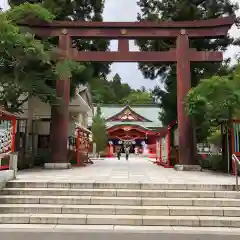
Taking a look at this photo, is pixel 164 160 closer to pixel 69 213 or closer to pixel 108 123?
pixel 69 213

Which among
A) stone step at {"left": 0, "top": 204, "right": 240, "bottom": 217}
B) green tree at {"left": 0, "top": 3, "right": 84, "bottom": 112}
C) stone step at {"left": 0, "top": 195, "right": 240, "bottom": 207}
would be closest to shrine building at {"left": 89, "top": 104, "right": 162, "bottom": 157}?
green tree at {"left": 0, "top": 3, "right": 84, "bottom": 112}

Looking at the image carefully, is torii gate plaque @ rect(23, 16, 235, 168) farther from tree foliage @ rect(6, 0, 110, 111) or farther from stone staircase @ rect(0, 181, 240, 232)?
stone staircase @ rect(0, 181, 240, 232)

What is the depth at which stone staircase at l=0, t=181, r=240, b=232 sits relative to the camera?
7344 millimetres

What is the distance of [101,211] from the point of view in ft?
25.4

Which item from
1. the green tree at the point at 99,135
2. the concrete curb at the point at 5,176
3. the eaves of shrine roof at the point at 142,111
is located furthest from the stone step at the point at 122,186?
the eaves of shrine roof at the point at 142,111

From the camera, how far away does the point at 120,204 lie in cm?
812

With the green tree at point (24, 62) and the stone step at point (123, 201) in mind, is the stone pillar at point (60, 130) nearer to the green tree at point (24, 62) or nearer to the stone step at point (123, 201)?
the green tree at point (24, 62)

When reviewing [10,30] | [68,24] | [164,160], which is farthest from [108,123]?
[10,30]

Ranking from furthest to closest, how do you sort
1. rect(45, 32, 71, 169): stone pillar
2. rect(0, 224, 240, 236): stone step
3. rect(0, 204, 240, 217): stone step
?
1. rect(45, 32, 71, 169): stone pillar
2. rect(0, 204, 240, 217): stone step
3. rect(0, 224, 240, 236): stone step

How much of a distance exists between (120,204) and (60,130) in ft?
26.1

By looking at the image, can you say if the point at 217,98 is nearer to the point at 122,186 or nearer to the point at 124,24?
the point at 122,186

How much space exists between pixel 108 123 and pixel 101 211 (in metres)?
36.5

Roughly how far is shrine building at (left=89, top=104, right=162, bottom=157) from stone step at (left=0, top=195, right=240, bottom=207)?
95.6ft

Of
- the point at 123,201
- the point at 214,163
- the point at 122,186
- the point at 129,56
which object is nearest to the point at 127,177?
the point at 122,186
